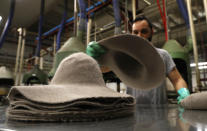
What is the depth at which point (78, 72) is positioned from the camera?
48 cm

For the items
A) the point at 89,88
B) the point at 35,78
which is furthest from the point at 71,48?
the point at 35,78

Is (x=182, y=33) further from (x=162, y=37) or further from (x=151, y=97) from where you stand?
(x=151, y=97)

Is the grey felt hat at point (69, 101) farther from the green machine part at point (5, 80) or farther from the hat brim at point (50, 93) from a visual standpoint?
the green machine part at point (5, 80)

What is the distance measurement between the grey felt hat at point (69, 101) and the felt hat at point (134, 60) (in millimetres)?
147

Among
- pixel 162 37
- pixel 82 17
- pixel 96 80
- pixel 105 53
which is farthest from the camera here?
pixel 162 37

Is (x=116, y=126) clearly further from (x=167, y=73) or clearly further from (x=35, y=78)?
(x=35, y=78)

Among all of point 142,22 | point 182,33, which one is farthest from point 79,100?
point 182,33

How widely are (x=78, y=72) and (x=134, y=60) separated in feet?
0.94

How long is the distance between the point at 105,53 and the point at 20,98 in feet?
1.14

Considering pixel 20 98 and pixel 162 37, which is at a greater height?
pixel 162 37

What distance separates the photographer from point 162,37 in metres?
4.03

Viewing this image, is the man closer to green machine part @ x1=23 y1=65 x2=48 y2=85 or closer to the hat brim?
the hat brim

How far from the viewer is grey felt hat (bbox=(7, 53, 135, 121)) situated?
1.11 ft

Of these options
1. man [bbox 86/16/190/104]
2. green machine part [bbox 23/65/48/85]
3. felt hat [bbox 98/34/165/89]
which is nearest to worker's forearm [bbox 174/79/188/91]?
man [bbox 86/16/190/104]
